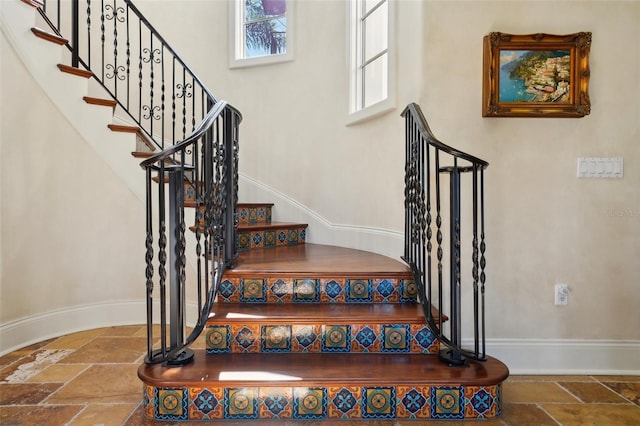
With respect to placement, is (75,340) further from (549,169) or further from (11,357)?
(549,169)

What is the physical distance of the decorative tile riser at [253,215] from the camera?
3.58 meters

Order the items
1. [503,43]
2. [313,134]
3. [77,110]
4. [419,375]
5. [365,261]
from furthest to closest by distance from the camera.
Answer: [313,134] < [77,110] < [365,261] < [503,43] < [419,375]

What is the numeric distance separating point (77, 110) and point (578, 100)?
3.29 m

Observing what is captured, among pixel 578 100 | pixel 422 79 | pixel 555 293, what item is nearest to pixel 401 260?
pixel 555 293

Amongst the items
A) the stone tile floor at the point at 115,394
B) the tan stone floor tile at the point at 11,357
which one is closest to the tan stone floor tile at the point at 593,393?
the stone tile floor at the point at 115,394

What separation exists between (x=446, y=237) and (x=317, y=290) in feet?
2.67

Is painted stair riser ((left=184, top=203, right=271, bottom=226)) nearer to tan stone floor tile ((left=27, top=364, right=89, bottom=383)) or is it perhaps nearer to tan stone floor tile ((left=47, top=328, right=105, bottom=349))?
tan stone floor tile ((left=47, top=328, right=105, bottom=349))

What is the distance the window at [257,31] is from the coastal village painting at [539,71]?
2321 millimetres

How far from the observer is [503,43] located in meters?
2.40

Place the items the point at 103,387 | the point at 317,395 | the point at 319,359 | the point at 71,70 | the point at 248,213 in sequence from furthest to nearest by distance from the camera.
→ 1. the point at 248,213
2. the point at 71,70
3. the point at 103,387
4. the point at 319,359
5. the point at 317,395

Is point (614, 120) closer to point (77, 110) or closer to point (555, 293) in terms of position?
point (555, 293)

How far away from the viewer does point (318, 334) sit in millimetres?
2084

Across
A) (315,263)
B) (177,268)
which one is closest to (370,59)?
(315,263)

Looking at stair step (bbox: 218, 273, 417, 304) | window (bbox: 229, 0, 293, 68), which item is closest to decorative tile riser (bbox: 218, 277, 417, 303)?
stair step (bbox: 218, 273, 417, 304)
